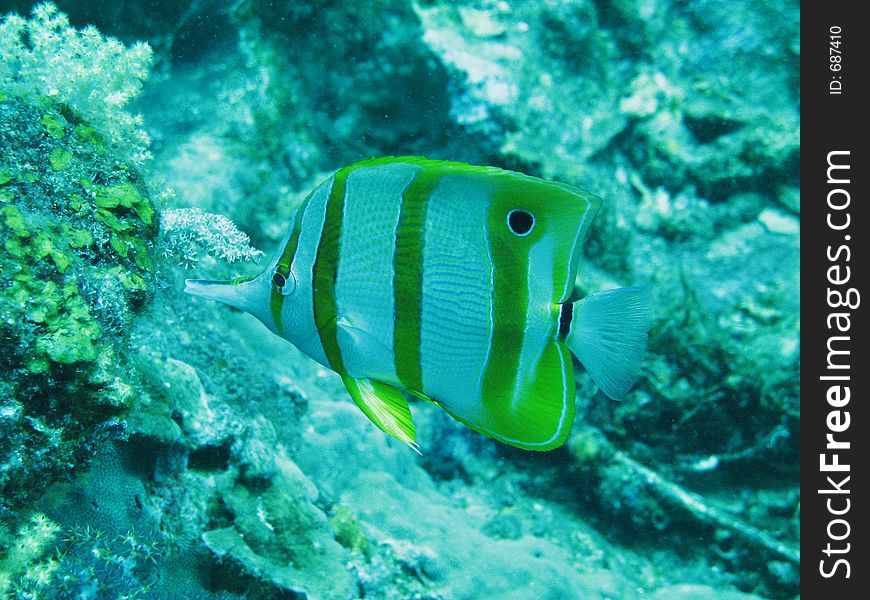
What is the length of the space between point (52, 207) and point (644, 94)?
4.20 meters

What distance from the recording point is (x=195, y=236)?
2.34m

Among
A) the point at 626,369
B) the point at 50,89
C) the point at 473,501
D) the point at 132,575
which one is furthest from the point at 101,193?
the point at 473,501

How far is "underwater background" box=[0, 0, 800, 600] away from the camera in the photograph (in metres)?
1.71

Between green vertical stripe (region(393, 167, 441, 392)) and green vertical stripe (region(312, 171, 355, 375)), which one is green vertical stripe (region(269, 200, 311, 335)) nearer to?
green vertical stripe (region(312, 171, 355, 375))

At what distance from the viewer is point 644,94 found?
4371 mm

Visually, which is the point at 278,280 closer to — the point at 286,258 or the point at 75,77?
the point at 286,258

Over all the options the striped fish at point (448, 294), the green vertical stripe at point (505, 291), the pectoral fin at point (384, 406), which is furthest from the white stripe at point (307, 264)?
the green vertical stripe at point (505, 291)

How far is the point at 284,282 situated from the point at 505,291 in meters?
0.57

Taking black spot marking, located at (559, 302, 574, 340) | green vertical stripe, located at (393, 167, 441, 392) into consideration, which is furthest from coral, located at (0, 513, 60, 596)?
black spot marking, located at (559, 302, 574, 340)

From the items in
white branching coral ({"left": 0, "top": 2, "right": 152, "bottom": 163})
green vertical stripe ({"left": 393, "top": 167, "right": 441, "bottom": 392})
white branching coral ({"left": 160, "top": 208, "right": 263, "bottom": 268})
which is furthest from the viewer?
white branching coral ({"left": 160, "top": 208, "right": 263, "bottom": 268})

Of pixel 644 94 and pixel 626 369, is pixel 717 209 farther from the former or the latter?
pixel 626 369

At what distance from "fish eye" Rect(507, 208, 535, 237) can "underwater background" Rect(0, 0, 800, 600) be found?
128cm

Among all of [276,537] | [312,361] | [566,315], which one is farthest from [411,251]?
[312,361]

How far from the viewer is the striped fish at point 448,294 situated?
1350mm
